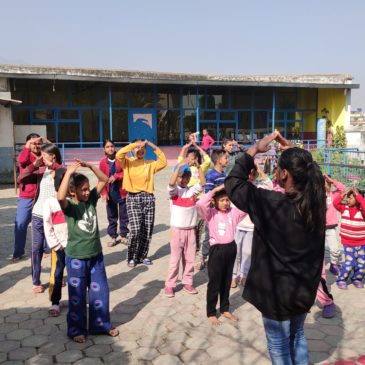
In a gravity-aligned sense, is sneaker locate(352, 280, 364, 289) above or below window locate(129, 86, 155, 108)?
below

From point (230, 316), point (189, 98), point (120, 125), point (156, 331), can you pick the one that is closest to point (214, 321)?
point (230, 316)

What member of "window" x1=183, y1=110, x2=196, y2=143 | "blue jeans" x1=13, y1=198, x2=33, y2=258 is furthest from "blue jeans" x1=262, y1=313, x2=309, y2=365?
"window" x1=183, y1=110, x2=196, y2=143

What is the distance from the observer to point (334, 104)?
2192 cm

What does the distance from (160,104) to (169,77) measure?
1.94m

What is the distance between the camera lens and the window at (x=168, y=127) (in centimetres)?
2008

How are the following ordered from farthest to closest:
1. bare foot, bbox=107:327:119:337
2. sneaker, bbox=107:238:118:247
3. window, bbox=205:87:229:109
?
window, bbox=205:87:229:109
sneaker, bbox=107:238:118:247
bare foot, bbox=107:327:119:337

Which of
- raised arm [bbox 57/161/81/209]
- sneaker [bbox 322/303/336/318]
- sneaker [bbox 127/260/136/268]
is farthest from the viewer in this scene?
sneaker [bbox 127/260/136/268]

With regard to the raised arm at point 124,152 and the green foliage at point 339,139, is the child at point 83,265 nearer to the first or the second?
the raised arm at point 124,152

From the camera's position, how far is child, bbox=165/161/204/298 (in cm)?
480

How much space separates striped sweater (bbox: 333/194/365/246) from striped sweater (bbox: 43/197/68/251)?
3.07 metres

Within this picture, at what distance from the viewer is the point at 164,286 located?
5.18 meters

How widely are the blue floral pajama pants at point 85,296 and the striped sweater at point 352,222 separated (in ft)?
9.30

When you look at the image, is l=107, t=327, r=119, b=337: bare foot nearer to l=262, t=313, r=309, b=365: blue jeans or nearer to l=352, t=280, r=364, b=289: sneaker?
l=262, t=313, r=309, b=365: blue jeans

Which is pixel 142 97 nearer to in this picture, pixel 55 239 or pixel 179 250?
pixel 179 250
